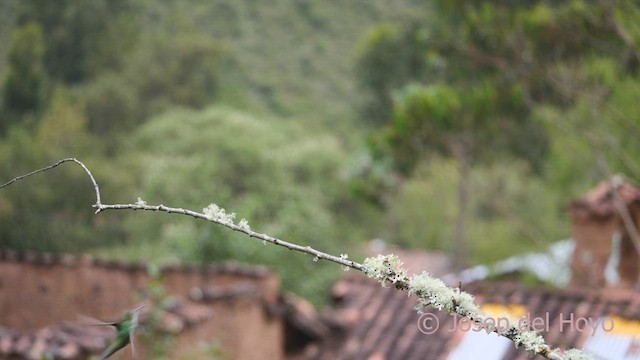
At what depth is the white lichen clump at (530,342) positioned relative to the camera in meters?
1.45

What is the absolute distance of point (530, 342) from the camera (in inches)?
57.4

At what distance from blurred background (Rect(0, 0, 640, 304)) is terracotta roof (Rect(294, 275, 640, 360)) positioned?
182 centimetres

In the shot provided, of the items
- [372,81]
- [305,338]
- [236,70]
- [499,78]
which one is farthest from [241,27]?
[305,338]

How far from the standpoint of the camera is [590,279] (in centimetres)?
836

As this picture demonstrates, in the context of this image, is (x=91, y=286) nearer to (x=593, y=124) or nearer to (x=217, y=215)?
(x=217, y=215)

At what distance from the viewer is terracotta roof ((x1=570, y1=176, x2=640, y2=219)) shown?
320 inches

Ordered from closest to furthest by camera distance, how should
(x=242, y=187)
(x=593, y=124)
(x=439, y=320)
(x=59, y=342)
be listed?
1. (x=59, y=342)
2. (x=439, y=320)
3. (x=593, y=124)
4. (x=242, y=187)

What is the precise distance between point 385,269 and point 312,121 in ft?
112

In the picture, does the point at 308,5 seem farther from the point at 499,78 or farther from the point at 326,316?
the point at 326,316

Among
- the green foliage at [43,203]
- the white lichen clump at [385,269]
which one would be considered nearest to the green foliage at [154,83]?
the green foliage at [43,203]

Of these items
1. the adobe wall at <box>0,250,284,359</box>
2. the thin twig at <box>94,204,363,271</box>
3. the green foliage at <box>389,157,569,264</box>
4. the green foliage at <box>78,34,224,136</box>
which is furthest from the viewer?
the green foliage at <box>78,34,224,136</box>

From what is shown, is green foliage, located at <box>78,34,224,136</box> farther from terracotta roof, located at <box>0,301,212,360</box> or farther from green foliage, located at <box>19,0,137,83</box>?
terracotta roof, located at <box>0,301,212,360</box>

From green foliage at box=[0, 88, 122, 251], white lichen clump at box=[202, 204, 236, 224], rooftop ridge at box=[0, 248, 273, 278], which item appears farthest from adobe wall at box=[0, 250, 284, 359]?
green foliage at box=[0, 88, 122, 251]

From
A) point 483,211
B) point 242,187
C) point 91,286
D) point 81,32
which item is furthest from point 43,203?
point 483,211
